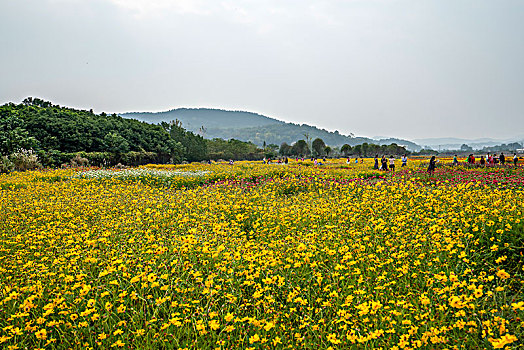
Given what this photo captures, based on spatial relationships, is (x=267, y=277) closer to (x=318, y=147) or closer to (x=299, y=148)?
(x=318, y=147)

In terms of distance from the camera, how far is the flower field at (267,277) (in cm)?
272

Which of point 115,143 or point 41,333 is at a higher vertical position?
point 115,143

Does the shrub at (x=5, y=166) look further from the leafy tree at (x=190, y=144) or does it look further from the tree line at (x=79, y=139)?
the leafy tree at (x=190, y=144)

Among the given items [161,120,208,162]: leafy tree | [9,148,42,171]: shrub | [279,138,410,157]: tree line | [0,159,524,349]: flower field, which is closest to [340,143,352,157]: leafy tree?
[279,138,410,157]: tree line

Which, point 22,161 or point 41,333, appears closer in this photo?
point 41,333

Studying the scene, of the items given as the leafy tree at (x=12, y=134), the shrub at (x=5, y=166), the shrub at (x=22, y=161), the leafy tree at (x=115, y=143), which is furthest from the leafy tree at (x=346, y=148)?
the shrub at (x=5, y=166)

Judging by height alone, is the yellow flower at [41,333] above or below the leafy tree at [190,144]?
below

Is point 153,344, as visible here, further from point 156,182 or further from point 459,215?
point 156,182

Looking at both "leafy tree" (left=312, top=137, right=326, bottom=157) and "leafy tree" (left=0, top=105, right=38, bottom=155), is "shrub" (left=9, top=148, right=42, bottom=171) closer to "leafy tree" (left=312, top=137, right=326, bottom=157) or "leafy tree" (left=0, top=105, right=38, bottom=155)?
"leafy tree" (left=0, top=105, right=38, bottom=155)

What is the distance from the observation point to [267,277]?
3.34 meters

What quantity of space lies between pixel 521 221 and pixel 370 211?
7.17 feet

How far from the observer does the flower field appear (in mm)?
2721

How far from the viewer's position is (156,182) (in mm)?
14680

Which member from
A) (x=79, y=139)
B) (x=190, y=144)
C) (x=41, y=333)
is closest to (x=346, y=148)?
(x=190, y=144)
